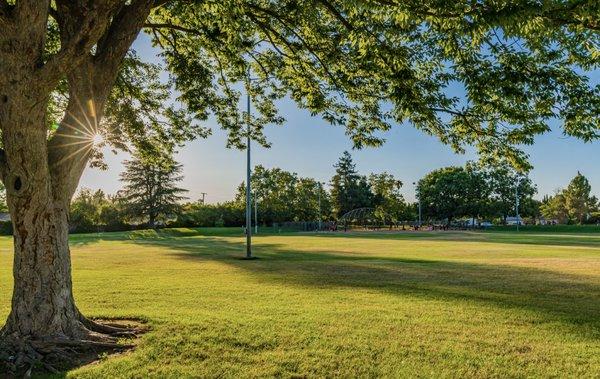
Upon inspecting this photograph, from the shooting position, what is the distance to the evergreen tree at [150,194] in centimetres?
8756

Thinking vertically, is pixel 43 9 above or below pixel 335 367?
above

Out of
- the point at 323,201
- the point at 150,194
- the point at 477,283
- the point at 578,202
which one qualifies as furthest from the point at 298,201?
the point at 477,283

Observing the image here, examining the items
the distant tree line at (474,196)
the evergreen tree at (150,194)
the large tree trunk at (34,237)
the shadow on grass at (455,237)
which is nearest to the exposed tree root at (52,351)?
the large tree trunk at (34,237)

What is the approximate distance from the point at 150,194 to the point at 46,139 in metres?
86.6

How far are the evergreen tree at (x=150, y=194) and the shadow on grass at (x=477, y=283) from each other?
72328 mm

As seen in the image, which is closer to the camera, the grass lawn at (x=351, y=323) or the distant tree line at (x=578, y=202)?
the grass lawn at (x=351, y=323)

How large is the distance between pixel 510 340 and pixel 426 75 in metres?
4.86

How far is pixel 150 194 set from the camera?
89.4 metres

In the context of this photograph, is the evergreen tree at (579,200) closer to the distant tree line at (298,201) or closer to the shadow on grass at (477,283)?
the distant tree line at (298,201)

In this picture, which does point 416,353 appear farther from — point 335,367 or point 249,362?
point 249,362

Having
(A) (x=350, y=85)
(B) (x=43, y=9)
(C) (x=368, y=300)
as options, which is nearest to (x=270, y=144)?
(A) (x=350, y=85)

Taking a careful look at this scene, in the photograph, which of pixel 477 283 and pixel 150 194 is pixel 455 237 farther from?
pixel 150 194

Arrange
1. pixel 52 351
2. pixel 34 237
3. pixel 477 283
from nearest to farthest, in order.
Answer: pixel 52 351 < pixel 34 237 < pixel 477 283

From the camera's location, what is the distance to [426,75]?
29.3 ft
